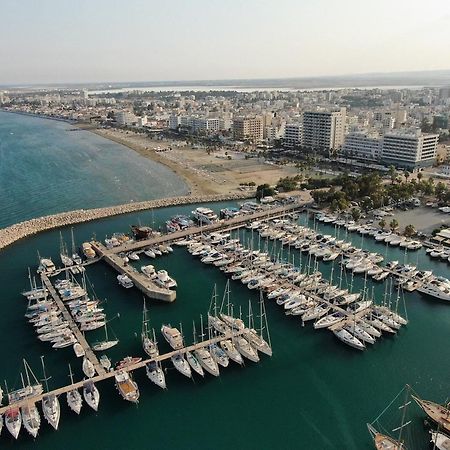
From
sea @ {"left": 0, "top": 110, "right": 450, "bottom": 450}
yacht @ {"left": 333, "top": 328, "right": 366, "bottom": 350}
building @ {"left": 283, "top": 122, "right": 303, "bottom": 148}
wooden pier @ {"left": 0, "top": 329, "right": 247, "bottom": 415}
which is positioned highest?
building @ {"left": 283, "top": 122, "right": 303, "bottom": 148}

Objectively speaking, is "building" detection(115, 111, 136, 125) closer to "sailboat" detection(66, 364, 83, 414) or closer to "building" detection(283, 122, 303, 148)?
"building" detection(283, 122, 303, 148)

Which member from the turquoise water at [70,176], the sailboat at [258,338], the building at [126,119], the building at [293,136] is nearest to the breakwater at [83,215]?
the turquoise water at [70,176]

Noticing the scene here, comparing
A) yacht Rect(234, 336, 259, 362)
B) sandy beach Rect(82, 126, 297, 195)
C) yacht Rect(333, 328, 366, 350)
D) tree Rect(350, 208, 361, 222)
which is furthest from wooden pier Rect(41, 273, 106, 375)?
tree Rect(350, 208, 361, 222)

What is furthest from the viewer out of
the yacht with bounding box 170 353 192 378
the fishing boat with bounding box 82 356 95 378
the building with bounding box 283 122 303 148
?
the building with bounding box 283 122 303 148

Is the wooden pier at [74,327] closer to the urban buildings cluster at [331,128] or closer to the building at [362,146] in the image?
the urban buildings cluster at [331,128]

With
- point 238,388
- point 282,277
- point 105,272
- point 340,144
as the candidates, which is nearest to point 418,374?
point 238,388

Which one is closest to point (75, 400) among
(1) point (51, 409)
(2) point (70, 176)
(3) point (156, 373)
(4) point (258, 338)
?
(1) point (51, 409)
